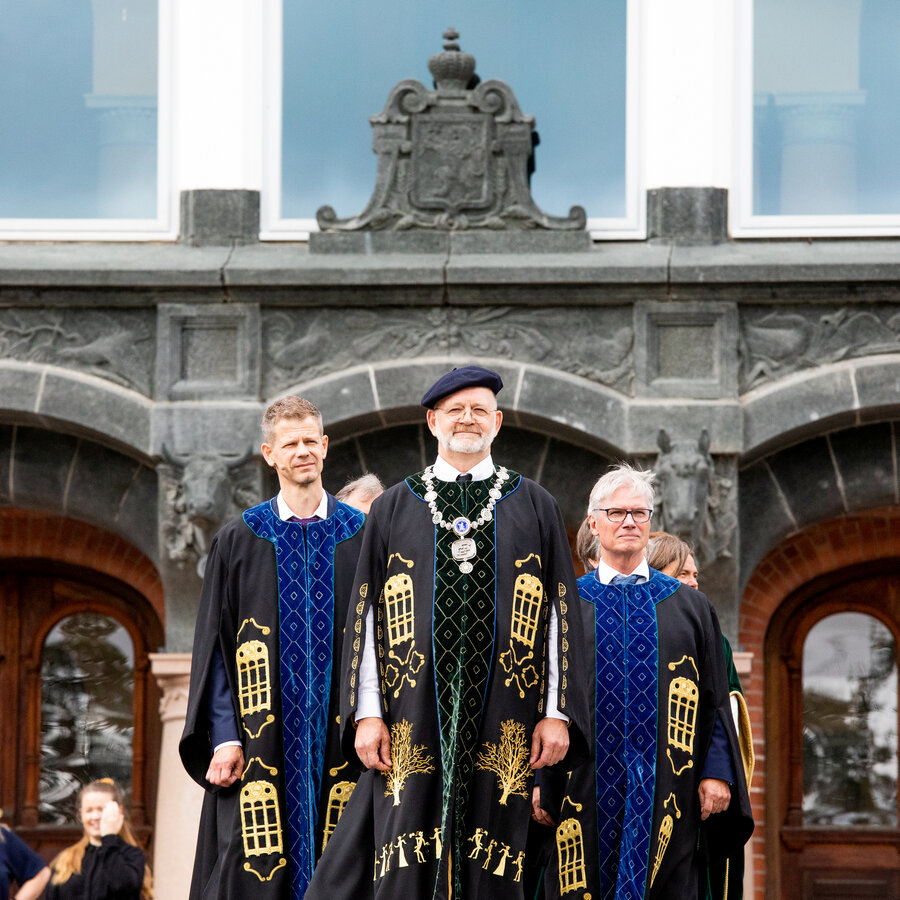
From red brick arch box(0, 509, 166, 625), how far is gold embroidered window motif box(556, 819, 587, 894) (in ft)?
18.7

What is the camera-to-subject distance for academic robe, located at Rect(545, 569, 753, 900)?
661 cm

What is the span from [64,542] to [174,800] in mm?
2389

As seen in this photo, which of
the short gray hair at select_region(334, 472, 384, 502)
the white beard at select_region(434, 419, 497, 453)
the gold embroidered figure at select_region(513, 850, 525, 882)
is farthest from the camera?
the short gray hair at select_region(334, 472, 384, 502)

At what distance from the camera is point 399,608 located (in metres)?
6.16

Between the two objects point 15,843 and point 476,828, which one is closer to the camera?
point 476,828

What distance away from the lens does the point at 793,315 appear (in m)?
10.1

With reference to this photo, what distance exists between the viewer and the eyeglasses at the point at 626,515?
21.7ft

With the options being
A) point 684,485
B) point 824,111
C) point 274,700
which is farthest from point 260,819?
point 824,111

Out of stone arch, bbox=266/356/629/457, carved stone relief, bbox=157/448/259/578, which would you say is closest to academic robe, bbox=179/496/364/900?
carved stone relief, bbox=157/448/259/578

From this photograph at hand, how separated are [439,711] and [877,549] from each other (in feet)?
19.8

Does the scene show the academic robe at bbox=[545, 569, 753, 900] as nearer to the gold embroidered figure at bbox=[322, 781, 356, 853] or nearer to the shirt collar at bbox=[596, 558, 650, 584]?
the shirt collar at bbox=[596, 558, 650, 584]

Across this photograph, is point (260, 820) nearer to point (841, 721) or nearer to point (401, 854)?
point (401, 854)

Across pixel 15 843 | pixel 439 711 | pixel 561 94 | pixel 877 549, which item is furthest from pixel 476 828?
pixel 877 549

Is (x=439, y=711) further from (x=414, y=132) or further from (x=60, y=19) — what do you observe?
(x=60, y=19)
